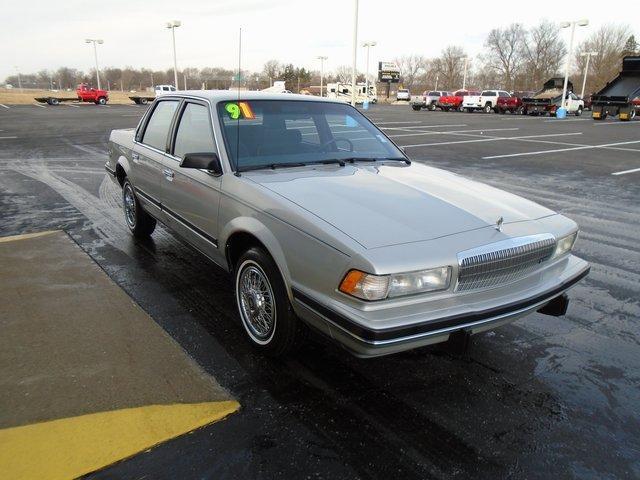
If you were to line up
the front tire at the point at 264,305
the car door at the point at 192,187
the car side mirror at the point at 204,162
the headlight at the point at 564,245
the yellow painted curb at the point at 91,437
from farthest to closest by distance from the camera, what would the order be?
the car door at the point at 192,187
the car side mirror at the point at 204,162
the headlight at the point at 564,245
the front tire at the point at 264,305
the yellow painted curb at the point at 91,437

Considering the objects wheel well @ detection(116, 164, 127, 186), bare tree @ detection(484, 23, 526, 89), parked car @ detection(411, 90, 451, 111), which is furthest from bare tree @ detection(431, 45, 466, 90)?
wheel well @ detection(116, 164, 127, 186)

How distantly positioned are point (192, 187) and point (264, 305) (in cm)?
127

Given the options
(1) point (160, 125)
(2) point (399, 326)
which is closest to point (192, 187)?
(1) point (160, 125)

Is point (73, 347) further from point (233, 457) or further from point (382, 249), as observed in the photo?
point (382, 249)

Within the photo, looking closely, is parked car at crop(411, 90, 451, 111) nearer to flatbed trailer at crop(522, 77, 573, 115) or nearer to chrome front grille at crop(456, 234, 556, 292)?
flatbed trailer at crop(522, 77, 573, 115)

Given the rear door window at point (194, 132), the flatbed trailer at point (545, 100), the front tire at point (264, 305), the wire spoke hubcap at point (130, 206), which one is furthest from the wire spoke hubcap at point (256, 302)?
the flatbed trailer at point (545, 100)

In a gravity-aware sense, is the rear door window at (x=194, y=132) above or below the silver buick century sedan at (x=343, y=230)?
above

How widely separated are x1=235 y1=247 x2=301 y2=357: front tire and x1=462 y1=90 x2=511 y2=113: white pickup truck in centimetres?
4049

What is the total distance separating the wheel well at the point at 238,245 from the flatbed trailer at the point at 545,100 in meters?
39.1

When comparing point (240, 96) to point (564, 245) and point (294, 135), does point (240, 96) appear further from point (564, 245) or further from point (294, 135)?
point (564, 245)

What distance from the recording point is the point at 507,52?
93.1 m

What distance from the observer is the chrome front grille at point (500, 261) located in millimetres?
2609

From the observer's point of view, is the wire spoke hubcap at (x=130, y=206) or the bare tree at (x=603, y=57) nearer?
the wire spoke hubcap at (x=130, y=206)

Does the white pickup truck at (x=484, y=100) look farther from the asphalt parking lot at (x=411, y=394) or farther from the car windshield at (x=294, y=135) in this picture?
the car windshield at (x=294, y=135)
